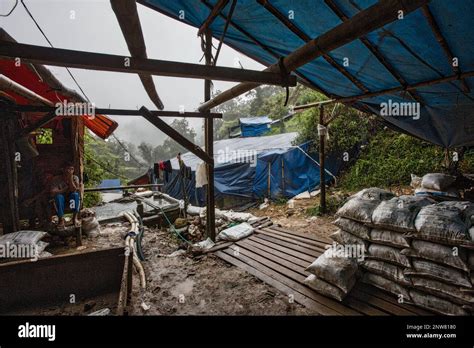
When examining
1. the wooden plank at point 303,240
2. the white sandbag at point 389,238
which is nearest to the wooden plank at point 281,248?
the wooden plank at point 303,240

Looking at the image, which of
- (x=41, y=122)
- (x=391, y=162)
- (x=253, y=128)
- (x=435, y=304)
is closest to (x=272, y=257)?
(x=435, y=304)

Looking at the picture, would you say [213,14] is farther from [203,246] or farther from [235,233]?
[235,233]

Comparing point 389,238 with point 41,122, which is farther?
point 41,122

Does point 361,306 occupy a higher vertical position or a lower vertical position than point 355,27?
lower

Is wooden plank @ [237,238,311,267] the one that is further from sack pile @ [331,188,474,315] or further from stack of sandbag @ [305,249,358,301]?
sack pile @ [331,188,474,315]

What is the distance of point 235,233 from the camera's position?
6020 millimetres

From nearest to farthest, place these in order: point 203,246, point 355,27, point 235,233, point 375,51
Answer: point 355,27
point 375,51
point 203,246
point 235,233

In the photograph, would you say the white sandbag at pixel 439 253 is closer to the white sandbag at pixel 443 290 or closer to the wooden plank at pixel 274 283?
the white sandbag at pixel 443 290

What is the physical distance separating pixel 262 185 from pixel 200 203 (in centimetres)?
413

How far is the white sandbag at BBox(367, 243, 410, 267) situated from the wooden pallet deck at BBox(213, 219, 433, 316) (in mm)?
507

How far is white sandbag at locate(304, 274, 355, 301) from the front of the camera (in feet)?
10.6

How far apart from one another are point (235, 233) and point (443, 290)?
4.18 meters

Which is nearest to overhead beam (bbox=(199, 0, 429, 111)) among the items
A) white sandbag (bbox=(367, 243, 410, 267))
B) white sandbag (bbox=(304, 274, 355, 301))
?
white sandbag (bbox=(367, 243, 410, 267))
